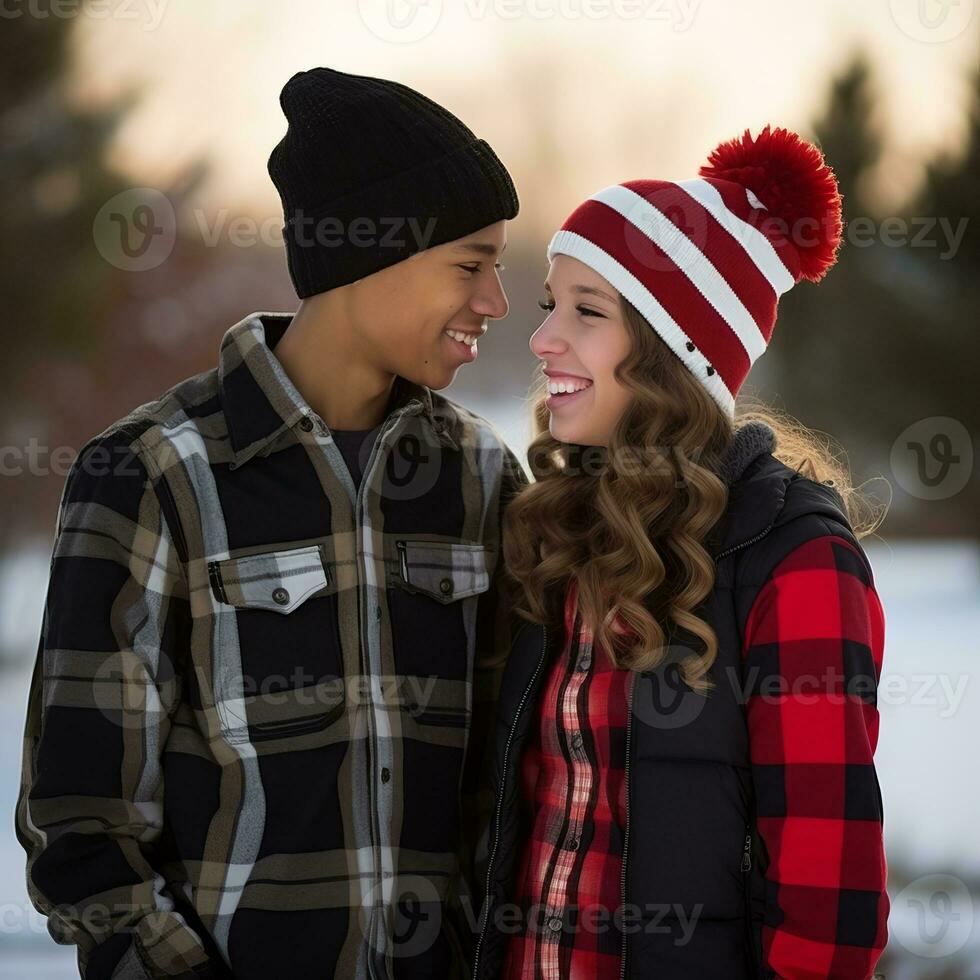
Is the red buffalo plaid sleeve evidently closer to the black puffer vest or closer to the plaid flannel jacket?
the black puffer vest

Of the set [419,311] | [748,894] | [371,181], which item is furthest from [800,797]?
[371,181]

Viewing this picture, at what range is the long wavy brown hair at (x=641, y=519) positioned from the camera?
1.37 m

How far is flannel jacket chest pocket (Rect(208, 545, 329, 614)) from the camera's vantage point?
1.48m

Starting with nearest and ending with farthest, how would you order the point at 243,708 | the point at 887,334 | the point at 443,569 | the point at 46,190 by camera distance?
the point at 243,708 → the point at 443,569 → the point at 46,190 → the point at 887,334

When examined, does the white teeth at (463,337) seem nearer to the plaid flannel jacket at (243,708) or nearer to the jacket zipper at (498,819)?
the plaid flannel jacket at (243,708)

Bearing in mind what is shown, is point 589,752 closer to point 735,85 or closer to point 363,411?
point 363,411

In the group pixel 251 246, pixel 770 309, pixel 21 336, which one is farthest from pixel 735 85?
pixel 21 336

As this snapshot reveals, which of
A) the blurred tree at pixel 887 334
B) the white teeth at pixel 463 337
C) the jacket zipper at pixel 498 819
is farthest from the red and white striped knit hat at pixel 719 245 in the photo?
the blurred tree at pixel 887 334

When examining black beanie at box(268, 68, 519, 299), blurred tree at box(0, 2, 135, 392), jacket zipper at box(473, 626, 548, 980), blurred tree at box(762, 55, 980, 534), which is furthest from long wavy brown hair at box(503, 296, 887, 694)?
blurred tree at box(0, 2, 135, 392)

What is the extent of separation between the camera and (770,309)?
1.55 meters

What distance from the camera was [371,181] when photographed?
1.63 meters

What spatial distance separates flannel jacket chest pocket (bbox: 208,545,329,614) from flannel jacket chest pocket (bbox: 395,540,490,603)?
0.12m

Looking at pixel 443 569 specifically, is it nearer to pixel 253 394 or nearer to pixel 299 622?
pixel 299 622

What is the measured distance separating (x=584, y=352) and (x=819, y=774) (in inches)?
23.2
